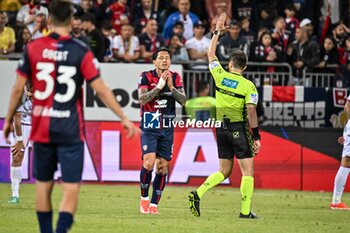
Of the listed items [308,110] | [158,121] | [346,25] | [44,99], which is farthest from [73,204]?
[346,25]

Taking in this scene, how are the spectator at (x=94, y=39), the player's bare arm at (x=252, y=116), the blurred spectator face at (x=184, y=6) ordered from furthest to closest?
the blurred spectator face at (x=184, y=6) < the spectator at (x=94, y=39) < the player's bare arm at (x=252, y=116)

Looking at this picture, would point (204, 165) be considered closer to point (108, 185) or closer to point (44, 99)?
point (108, 185)

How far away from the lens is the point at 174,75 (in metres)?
15.2

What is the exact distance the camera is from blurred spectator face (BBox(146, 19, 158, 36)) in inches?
915

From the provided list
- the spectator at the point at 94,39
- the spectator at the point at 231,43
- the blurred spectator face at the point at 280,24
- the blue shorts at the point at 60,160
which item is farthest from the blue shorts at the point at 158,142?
the blurred spectator face at the point at 280,24

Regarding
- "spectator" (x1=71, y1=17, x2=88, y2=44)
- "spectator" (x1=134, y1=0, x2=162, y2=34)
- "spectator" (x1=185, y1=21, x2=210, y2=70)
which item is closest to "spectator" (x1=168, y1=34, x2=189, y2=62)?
"spectator" (x1=185, y1=21, x2=210, y2=70)

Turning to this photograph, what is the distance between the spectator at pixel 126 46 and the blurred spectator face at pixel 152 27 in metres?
0.38

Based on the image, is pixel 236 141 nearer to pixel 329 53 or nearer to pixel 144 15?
pixel 329 53

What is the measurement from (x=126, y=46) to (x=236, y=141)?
8.74 metres

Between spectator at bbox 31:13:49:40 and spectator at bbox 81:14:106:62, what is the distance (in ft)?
2.87

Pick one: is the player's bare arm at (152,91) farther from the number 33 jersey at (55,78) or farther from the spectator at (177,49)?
the spectator at (177,49)

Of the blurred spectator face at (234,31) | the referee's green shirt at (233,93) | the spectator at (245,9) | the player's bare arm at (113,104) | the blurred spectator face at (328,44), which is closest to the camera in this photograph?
the player's bare arm at (113,104)

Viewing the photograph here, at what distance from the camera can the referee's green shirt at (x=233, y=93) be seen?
14.7m

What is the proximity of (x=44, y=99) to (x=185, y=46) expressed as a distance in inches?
528
